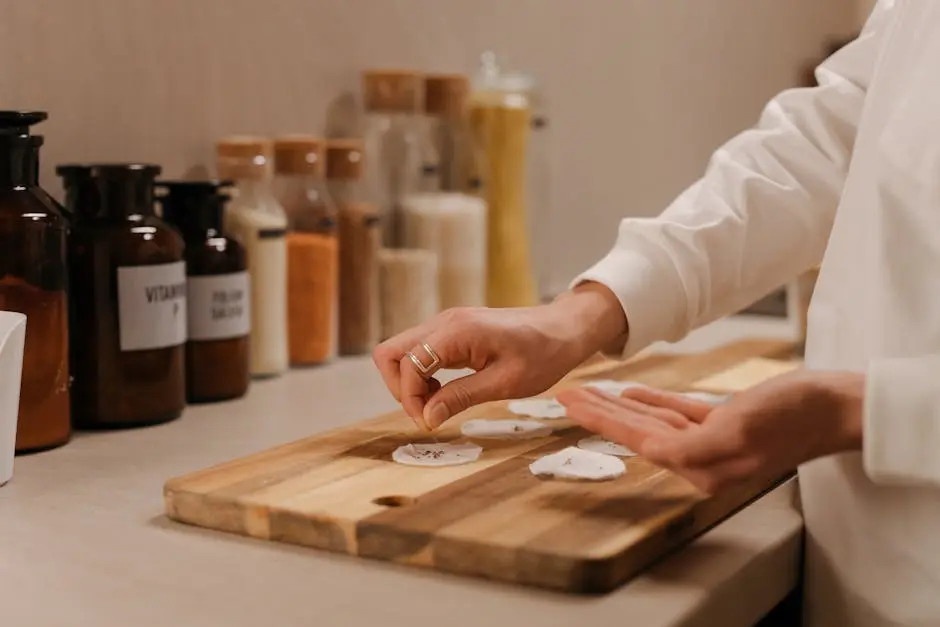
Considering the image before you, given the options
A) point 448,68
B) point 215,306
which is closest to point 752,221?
point 215,306

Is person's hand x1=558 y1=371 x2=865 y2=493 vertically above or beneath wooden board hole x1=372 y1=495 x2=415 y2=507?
above

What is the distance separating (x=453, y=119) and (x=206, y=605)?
100 centimetres

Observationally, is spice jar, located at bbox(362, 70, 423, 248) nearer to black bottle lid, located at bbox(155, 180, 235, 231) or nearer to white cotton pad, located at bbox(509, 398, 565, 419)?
black bottle lid, located at bbox(155, 180, 235, 231)

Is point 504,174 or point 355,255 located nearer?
point 355,255

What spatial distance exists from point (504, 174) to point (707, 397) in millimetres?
609

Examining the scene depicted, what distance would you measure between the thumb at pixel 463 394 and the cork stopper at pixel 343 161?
1.70 ft

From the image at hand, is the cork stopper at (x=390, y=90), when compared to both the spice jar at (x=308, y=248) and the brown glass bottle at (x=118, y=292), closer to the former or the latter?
the spice jar at (x=308, y=248)

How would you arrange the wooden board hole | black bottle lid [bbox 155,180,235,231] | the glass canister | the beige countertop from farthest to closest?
1. the glass canister
2. black bottle lid [bbox 155,180,235,231]
3. the wooden board hole
4. the beige countertop

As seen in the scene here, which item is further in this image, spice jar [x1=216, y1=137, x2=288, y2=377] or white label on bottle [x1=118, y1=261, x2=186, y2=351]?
spice jar [x1=216, y1=137, x2=288, y2=377]

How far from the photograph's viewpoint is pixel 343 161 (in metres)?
1.34

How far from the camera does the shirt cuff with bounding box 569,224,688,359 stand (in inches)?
37.1

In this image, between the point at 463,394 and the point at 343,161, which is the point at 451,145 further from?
the point at 463,394

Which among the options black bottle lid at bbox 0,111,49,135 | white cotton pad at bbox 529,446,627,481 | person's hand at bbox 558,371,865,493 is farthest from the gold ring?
black bottle lid at bbox 0,111,49,135

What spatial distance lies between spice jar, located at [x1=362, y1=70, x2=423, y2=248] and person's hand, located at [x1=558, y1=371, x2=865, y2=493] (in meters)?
0.85
